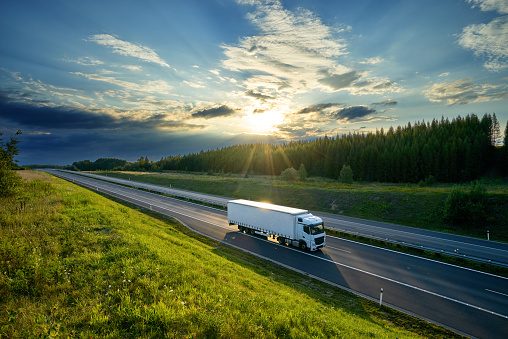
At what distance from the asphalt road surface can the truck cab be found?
0.85 m

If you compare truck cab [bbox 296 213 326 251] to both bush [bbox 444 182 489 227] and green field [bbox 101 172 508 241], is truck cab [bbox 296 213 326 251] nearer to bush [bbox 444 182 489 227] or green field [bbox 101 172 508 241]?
green field [bbox 101 172 508 241]

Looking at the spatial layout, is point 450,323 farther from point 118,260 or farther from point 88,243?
point 88,243

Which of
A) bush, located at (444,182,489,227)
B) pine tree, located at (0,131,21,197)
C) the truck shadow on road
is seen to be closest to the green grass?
the truck shadow on road

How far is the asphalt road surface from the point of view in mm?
18281

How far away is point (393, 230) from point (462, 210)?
10.2 meters

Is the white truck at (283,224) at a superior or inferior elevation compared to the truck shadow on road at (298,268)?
superior

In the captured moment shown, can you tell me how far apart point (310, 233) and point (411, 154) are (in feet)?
269

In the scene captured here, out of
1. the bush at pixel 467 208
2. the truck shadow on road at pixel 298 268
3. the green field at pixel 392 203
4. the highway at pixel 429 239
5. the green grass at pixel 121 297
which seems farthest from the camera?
the green field at pixel 392 203

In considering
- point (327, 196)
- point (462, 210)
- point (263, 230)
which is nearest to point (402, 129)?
point (327, 196)

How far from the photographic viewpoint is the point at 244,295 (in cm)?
1225

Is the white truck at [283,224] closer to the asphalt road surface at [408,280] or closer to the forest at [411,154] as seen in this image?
the asphalt road surface at [408,280]

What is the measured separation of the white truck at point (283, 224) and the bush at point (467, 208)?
23.1m

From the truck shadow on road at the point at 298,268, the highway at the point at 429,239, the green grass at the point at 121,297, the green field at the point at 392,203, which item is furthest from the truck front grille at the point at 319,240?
the green field at the point at 392,203

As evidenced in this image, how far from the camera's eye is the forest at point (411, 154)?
298 ft
